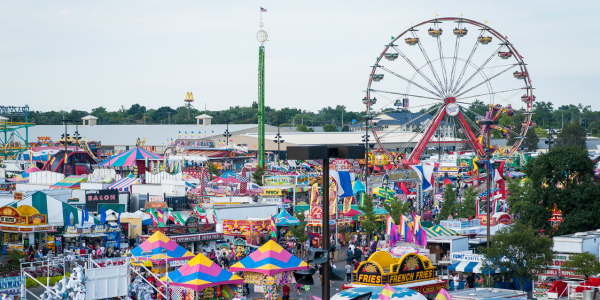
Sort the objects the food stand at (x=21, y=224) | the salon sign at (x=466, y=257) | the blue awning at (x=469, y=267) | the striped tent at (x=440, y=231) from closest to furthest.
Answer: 1. the blue awning at (x=469, y=267)
2. the salon sign at (x=466, y=257)
3. the food stand at (x=21, y=224)
4. the striped tent at (x=440, y=231)

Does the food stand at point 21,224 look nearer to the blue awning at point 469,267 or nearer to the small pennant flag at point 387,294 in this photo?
the blue awning at point 469,267

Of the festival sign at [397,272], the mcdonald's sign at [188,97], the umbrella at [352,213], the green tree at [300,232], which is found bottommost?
the green tree at [300,232]

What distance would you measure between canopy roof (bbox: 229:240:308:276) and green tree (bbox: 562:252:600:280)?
7.64m

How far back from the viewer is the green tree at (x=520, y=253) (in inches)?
776

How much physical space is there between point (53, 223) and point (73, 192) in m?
9.24

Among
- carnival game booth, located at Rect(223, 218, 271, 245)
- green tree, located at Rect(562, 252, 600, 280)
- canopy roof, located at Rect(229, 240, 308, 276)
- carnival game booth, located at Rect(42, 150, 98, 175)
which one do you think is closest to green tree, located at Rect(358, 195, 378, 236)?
carnival game booth, located at Rect(223, 218, 271, 245)

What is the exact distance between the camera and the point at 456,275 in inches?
851

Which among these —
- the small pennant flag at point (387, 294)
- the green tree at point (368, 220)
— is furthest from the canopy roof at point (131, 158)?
the small pennant flag at point (387, 294)

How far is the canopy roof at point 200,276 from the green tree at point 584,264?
944 centimetres

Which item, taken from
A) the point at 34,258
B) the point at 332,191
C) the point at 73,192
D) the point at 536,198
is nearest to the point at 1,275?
the point at 34,258

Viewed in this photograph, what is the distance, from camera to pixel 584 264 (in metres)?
18.8

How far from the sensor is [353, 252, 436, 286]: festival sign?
17438mm

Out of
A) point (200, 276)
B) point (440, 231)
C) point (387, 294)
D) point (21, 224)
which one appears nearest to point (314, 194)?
point (440, 231)

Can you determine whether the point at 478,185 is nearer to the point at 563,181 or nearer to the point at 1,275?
the point at 563,181
